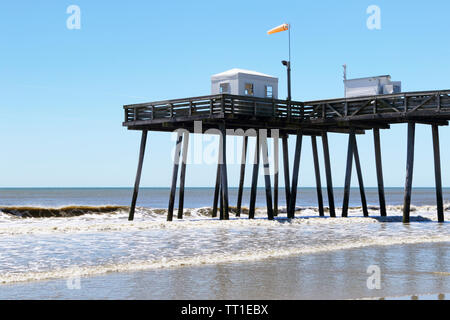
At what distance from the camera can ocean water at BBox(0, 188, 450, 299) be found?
11.4 metres

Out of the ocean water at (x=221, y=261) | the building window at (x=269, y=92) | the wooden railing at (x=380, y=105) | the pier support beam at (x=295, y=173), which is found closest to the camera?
the ocean water at (x=221, y=261)

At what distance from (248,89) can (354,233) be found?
1029 centimetres

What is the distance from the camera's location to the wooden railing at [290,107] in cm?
2661

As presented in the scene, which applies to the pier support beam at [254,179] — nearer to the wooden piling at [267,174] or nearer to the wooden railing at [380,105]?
the wooden piling at [267,174]

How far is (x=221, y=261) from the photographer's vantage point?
15.5 metres

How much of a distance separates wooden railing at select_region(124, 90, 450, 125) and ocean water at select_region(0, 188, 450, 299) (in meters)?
4.98

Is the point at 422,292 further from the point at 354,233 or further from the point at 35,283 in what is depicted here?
the point at 354,233

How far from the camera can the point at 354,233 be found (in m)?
23.5

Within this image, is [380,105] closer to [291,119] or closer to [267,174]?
[291,119]

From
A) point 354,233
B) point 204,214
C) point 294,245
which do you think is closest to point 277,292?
point 294,245

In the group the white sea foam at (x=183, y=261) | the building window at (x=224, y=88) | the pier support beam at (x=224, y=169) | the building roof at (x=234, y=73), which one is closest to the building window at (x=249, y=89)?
the building roof at (x=234, y=73)

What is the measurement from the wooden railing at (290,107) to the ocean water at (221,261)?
4.98 metres

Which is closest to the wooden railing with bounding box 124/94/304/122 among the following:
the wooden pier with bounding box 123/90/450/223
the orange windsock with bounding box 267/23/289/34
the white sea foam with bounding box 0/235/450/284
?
the wooden pier with bounding box 123/90/450/223

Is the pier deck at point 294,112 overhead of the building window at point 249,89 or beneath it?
beneath
